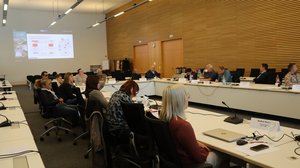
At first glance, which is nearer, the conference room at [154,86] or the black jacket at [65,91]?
the conference room at [154,86]

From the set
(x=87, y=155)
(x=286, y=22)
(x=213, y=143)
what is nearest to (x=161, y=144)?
(x=213, y=143)

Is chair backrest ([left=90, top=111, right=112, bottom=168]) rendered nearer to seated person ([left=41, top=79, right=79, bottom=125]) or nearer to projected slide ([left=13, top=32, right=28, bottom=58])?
seated person ([left=41, top=79, right=79, bottom=125])

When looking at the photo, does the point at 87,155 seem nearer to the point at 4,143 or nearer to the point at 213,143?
the point at 4,143

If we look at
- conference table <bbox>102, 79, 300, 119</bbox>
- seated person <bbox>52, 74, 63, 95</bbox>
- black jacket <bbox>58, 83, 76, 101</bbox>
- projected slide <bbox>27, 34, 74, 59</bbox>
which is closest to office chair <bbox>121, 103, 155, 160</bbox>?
black jacket <bbox>58, 83, 76, 101</bbox>

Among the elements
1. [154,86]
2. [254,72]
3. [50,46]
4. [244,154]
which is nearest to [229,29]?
[254,72]

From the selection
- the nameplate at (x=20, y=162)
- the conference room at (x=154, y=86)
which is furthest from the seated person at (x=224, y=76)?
the nameplate at (x=20, y=162)

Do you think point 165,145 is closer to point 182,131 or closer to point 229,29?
point 182,131

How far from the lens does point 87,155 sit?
4000 mm

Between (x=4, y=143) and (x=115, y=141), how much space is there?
119cm

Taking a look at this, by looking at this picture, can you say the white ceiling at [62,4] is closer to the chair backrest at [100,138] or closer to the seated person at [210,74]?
the seated person at [210,74]

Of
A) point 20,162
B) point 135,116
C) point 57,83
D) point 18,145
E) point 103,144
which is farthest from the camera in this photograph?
point 57,83

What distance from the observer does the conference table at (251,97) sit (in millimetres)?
5293

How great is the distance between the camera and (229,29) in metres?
9.27

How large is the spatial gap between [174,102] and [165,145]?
0.35 metres
